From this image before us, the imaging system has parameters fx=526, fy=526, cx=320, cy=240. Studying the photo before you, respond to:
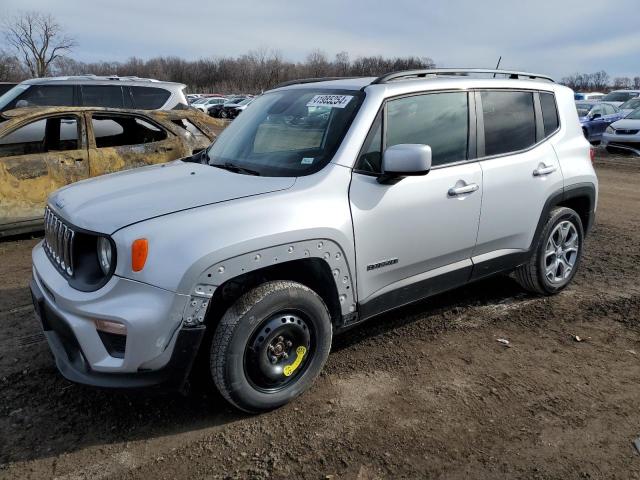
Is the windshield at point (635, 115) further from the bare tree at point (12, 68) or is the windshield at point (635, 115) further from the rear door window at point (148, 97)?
the bare tree at point (12, 68)

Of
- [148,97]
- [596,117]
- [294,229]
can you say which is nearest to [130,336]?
[294,229]

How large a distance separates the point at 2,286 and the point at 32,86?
535 centimetres

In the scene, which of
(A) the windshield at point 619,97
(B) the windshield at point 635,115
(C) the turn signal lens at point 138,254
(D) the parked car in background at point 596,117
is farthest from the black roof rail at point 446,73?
(A) the windshield at point 619,97

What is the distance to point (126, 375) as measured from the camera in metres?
2.54

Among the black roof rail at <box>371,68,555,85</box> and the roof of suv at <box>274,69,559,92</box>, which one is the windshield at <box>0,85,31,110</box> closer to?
the roof of suv at <box>274,69,559,92</box>

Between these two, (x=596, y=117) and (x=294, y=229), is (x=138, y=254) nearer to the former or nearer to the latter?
(x=294, y=229)

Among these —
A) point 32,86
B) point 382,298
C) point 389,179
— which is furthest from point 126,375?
point 32,86

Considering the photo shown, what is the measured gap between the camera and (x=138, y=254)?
2451mm

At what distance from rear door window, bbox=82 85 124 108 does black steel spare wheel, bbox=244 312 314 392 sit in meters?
7.67

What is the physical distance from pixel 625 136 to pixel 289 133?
15224 millimetres

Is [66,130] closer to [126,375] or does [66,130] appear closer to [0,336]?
[0,336]

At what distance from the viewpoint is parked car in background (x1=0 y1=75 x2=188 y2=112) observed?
9005mm

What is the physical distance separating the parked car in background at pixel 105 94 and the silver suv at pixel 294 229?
5.70 m

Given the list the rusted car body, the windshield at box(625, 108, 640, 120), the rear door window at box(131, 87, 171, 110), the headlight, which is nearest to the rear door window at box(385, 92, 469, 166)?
the headlight
